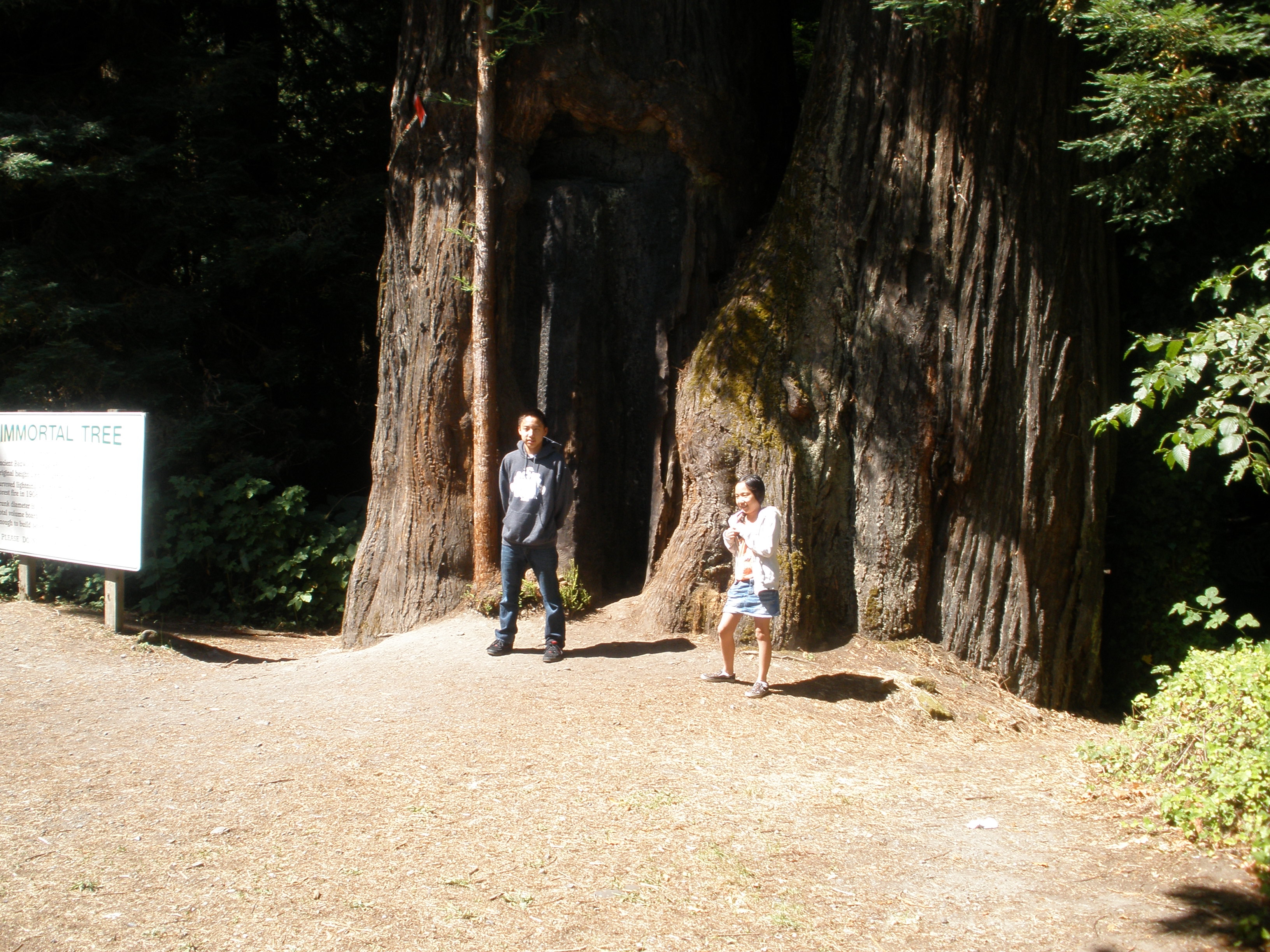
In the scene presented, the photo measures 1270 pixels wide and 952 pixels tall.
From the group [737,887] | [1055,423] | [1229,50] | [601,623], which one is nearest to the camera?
[737,887]

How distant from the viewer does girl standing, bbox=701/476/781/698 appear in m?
6.04

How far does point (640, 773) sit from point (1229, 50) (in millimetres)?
5032

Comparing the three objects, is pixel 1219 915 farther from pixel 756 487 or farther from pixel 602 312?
pixel 602 312

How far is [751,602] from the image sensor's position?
6117mm

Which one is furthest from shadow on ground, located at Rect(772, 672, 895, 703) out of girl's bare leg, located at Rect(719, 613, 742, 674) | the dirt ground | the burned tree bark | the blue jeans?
the burned tree bark

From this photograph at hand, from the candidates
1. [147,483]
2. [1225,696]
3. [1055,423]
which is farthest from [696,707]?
[147,483]

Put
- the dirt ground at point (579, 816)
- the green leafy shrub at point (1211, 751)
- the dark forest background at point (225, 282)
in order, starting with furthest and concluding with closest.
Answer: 1. the dark forest background at point (225, 282)
2. the green leafy shrub at point (1211, 751)
3. the dirt ground at point (579, 816)

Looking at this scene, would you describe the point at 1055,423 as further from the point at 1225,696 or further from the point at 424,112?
the point at 424,112

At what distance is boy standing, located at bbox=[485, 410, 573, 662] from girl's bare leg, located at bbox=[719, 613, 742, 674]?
1.26 m

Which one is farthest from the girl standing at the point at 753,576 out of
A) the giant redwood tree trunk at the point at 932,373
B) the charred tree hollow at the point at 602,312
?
the charred tree hollow at the point at 602,312

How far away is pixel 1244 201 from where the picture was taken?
285 inches

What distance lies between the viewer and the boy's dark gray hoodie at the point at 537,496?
696 cm

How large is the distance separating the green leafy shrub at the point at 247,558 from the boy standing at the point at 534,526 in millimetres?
4199

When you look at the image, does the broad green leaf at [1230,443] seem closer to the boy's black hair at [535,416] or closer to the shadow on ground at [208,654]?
the boy's black hair at [535,416]
